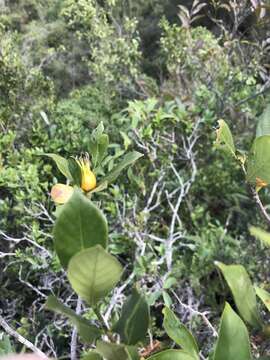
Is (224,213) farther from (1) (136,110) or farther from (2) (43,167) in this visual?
(2) (43,167)

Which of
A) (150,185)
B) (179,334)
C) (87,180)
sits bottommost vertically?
(150,185)

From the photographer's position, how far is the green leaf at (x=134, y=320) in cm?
48

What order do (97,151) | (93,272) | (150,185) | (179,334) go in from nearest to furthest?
(93,272), (179,334), (97,151), (150,185)

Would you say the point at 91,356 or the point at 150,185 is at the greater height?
the point at 91,356

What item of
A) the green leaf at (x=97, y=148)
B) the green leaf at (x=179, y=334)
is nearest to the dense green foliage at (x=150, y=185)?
the green leaf at (x=97, y=148)

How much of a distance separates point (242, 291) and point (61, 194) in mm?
249

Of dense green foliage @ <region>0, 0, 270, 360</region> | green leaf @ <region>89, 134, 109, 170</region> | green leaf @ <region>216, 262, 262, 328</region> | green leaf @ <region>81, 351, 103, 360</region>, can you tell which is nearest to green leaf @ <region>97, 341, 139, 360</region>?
green leaf @ <region>81, 351, 103, 360</region>

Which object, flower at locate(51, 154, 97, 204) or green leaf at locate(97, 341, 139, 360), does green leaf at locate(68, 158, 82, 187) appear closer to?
flower at locate(51, 154, 97, 204)

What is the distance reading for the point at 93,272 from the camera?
0.42 meters

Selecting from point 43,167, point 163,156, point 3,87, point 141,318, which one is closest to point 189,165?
point 163,156

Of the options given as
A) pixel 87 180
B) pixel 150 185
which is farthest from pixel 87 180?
pixel 150 185

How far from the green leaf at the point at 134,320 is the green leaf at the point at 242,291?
12 cm

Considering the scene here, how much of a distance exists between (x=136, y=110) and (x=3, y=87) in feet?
2.42

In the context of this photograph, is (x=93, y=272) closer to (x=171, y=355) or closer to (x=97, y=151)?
(x=171, y=355)
